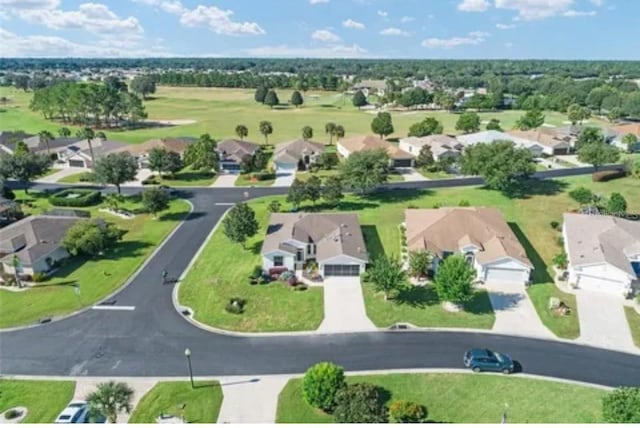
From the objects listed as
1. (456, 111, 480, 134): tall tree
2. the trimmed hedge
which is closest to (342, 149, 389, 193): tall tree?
the trimmed hedge

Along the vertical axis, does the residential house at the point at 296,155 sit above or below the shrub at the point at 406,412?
above

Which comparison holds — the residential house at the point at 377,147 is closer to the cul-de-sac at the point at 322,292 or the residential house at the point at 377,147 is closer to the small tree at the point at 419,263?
the cul-de-sac at the point at 322,292

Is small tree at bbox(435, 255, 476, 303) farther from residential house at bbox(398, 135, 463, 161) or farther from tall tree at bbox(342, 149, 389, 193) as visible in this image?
residential house at bbox(398, 135, 463, 161)

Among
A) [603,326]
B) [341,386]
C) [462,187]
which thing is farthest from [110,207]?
[603,326]

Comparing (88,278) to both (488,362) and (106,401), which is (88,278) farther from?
(488,362)

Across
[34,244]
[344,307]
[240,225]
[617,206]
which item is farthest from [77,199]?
[617,206]

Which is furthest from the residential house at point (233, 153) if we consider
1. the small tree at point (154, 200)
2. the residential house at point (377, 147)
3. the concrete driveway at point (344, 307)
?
the concrete driveway at point (344, 307)

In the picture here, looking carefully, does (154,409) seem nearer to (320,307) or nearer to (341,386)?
(341,386)
